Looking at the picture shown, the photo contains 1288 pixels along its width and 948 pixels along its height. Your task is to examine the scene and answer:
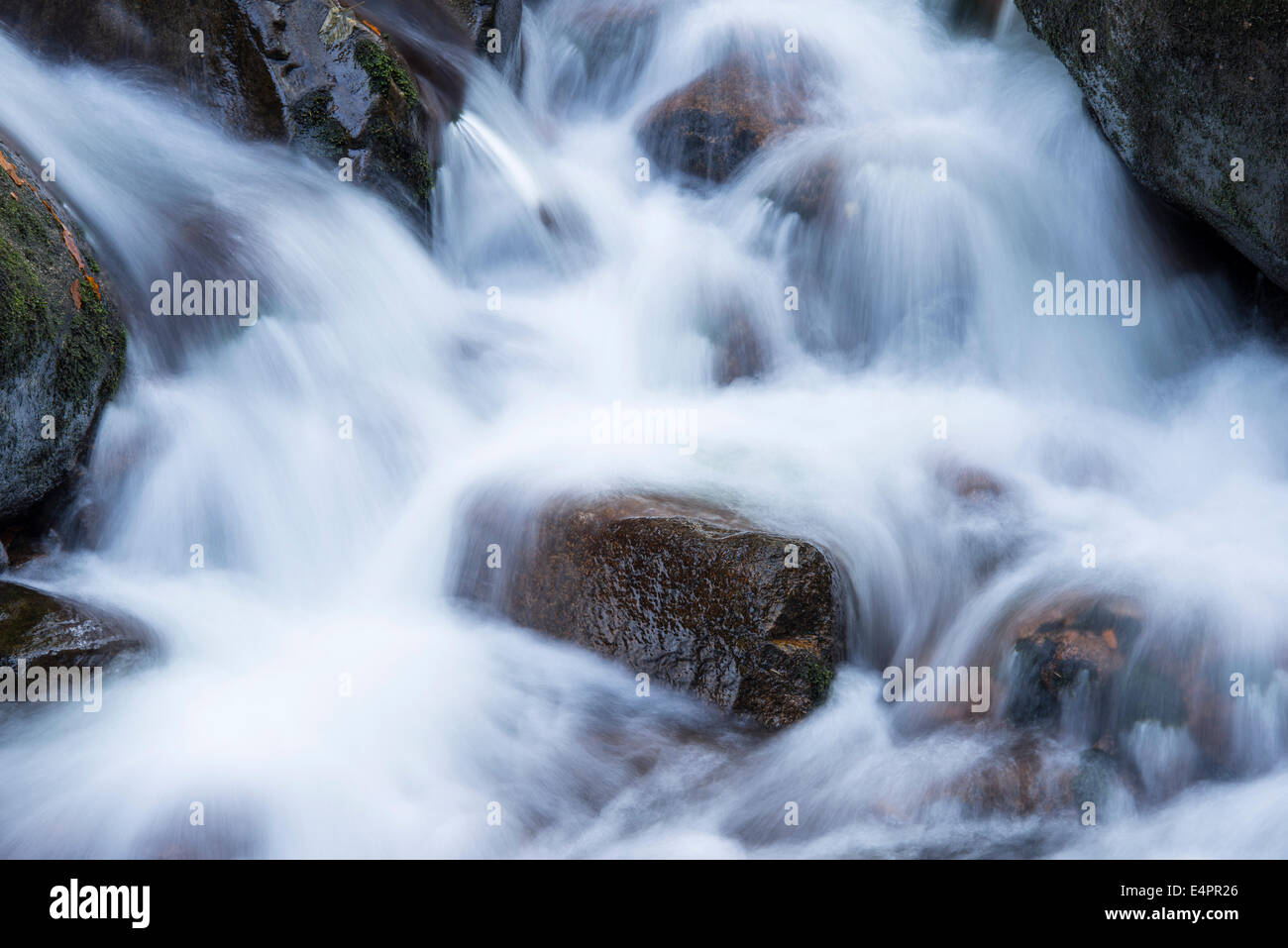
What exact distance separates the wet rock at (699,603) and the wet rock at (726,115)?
4.21 m

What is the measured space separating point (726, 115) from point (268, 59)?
339cm

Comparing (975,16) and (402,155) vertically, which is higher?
Result: (975,16)

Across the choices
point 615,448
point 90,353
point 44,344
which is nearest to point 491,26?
point 615,448

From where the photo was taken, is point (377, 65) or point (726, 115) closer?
point (377, 65)

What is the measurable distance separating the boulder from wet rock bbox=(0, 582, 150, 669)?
334cm

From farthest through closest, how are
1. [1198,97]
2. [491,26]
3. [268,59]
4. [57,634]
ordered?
Result: [491,26] → [268,59] → [1198,97] → [57,634]

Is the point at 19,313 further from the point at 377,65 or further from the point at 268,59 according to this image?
the point at 377,65

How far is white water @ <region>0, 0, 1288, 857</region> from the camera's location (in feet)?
14.7

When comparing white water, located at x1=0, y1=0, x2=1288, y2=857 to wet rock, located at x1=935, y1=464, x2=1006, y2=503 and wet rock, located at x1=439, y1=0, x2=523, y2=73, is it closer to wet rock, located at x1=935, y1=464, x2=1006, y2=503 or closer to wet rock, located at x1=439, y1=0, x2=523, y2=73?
wet rock, located at x1=935, y1=464, x2=1006, y2=503

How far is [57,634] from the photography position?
15.3ft

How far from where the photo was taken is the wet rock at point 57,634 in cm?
456

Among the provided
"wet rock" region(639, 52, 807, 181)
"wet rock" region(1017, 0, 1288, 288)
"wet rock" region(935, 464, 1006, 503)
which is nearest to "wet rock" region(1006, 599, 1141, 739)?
"wet rock" region(935, 464, 1006, 503)

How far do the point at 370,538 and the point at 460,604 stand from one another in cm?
75
